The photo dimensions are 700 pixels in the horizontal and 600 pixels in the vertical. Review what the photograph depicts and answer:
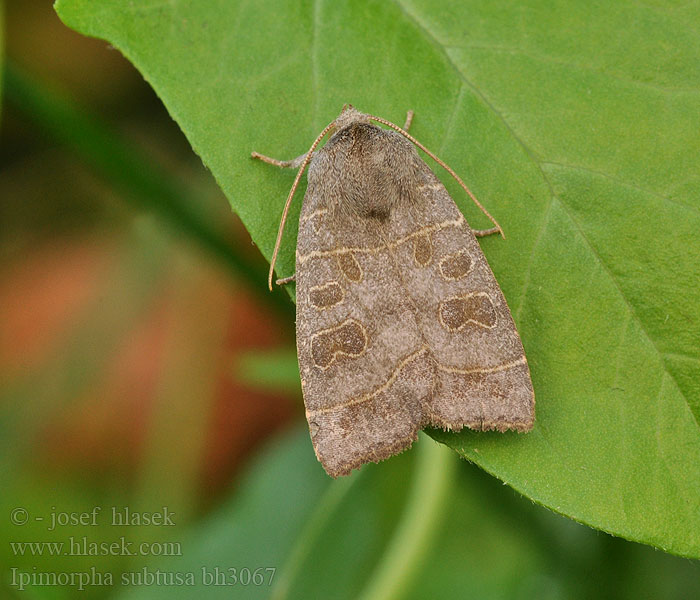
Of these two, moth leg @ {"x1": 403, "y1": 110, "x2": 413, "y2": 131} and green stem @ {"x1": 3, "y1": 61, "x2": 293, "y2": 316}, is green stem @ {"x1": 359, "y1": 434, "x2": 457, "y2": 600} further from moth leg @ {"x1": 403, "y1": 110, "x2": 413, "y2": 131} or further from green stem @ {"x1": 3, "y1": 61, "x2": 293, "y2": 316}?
moth leg @ {"x1": 403, "y1": 110, "x2": 413, "y2": 131}

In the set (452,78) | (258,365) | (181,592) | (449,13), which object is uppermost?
(449,13)

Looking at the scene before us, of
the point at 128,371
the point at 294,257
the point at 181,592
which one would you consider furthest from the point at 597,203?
the point at 128,371

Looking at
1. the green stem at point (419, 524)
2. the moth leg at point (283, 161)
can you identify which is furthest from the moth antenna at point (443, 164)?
the green stem at point (419, 524)

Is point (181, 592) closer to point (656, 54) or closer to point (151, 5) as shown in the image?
point (151, 5)

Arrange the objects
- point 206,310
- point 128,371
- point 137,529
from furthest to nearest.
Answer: point 128,371 → point 206,310 → point 137,529

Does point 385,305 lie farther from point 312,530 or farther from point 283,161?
point 312,530

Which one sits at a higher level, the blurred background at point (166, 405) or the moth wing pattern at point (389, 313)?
the moth wing pattern at point (389, 313)

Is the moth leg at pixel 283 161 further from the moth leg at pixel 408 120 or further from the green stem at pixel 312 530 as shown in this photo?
the green stem at pixel 312 530
